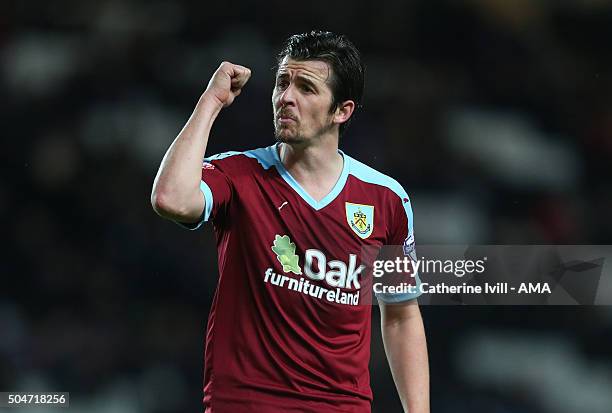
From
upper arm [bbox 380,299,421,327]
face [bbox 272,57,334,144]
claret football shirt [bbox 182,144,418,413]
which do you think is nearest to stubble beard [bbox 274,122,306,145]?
face [bbox 272,57,334,144]

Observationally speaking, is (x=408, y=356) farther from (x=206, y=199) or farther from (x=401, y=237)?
(x=206, y=199)

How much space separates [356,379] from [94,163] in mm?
3207

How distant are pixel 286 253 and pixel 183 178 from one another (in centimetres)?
46

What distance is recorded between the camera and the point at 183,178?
2.39 metres

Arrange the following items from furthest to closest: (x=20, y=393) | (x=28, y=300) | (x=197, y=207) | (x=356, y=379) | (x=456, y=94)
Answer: (x=456, y=94) < (x=28, y=300) < (x=20, y=393) < (x=356, y=379) < (x=197, y=207)

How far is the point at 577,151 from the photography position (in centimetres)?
546

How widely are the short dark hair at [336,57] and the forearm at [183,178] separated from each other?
578 millimetres

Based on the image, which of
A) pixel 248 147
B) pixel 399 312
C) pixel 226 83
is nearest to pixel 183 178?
pixel 226 83

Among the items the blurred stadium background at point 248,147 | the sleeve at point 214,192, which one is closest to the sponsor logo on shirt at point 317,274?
the sleeve at point 214,192

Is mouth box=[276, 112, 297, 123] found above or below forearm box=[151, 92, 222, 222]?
above

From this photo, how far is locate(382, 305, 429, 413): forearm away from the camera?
2.93 meters

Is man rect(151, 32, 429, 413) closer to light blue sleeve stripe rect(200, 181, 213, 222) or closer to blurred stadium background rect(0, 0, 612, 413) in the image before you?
light blue sleeve stripe rect(200, 181, 213, 222)

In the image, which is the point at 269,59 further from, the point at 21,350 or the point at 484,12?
the point at 21,350

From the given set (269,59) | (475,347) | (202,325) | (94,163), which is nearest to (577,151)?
(475,347)
